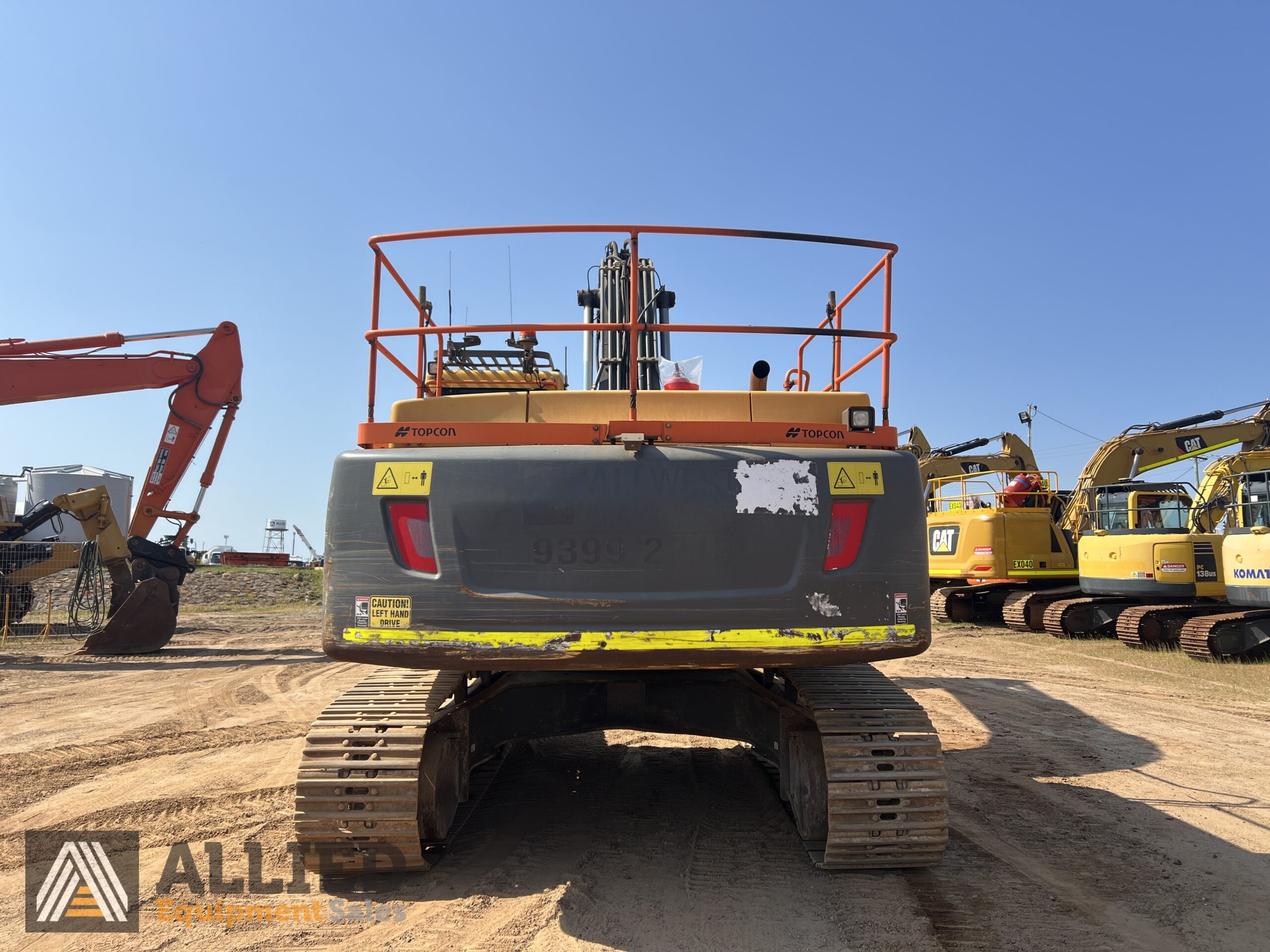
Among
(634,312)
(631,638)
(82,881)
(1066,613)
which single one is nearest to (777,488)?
(631,638)

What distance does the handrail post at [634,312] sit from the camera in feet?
11.5

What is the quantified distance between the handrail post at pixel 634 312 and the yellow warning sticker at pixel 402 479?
2.78ft

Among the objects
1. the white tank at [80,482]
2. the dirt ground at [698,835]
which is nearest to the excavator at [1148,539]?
the dirt ground at [698,835]

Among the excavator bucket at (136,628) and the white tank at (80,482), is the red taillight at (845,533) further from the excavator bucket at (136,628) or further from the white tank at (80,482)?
the white tank at (80,482)

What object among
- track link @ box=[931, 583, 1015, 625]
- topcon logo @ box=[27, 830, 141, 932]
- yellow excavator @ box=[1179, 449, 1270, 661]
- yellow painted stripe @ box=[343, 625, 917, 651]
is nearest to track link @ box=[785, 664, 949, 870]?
yellow painted stripe @ box=[343, 625, 917, 651]

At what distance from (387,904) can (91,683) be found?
8.14 m

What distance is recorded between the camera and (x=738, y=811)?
4602 millimetres

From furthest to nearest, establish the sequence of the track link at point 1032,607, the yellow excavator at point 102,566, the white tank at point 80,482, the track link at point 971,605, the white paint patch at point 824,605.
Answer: the white tank at point 80,482 < the track link at point 971,605 < the track link at point 1032,607 < the yellow excavator at point 102,566 < the white paint patch at point 824,605

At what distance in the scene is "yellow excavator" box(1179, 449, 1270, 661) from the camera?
36.2 ft

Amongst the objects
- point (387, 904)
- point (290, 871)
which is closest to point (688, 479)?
point (387, 904)

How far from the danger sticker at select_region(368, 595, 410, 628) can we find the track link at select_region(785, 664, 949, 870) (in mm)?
1782

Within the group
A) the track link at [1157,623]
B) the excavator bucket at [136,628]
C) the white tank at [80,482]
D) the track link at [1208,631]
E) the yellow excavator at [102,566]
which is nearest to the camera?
the track link at [1208,631]

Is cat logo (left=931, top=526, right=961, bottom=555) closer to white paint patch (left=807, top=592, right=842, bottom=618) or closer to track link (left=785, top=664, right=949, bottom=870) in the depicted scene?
track link (left=785, top=664, right=949, bottom=870)

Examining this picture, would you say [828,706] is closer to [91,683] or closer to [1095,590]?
[91,683]
